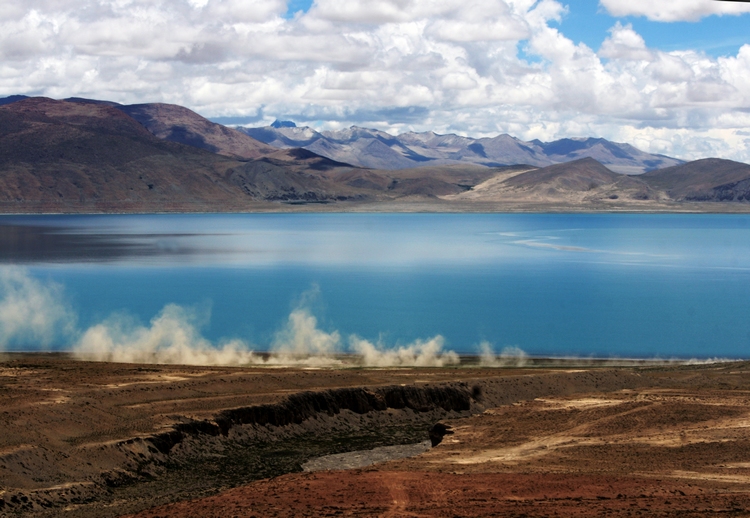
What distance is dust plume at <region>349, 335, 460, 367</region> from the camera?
38156 millimetres

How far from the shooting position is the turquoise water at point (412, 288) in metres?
47.4

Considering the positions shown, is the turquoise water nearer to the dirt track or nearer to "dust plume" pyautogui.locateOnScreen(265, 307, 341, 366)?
"dust plume" pyautogui.locateOnScreen(265, 307, 341, 366)

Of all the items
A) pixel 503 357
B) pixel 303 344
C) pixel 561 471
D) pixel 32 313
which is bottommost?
pixel 503 357

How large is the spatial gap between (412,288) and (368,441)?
4257 centimetres

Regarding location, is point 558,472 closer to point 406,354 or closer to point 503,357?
point 503,357

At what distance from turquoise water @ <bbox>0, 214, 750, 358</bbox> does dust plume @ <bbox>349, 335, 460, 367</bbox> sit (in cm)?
132

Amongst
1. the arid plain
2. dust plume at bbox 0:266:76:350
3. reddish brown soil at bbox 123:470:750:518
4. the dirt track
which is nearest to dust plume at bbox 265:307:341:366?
the arid plain

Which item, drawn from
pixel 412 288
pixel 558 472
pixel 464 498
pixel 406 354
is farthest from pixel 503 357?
pixel 412 288

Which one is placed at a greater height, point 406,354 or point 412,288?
point 412,288

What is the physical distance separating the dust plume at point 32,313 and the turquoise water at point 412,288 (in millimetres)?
191

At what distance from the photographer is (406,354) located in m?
40.2

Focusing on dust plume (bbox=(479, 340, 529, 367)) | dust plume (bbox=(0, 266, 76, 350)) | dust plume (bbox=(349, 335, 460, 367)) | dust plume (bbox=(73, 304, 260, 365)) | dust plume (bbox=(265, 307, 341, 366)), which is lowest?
dust plume (bbox=(479, 340, 529, 367))

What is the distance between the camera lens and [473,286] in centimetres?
6869

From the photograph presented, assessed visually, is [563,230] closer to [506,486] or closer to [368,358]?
[368,358]
